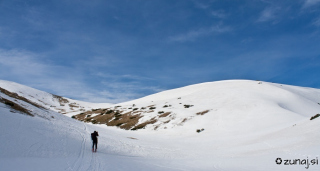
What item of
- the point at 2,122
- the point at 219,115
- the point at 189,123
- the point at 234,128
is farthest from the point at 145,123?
the point at 2,122

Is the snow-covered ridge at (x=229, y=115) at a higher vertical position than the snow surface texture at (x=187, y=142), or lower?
higher

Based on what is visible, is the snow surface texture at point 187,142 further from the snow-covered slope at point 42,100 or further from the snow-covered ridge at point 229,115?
the snow-covered slope at point 42,100

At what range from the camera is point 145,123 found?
42.8m

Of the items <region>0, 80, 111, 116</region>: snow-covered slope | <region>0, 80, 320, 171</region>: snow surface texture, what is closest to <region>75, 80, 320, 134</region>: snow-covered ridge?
<region>0, 80, 320, 171</region>: snow surface texture

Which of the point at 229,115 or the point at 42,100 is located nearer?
the point at 229,115

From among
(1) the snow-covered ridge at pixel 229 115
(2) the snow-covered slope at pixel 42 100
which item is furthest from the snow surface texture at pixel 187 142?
(2) the snow-covered slope at pixel 42 100

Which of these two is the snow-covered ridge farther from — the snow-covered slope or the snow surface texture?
the snow-covered slope

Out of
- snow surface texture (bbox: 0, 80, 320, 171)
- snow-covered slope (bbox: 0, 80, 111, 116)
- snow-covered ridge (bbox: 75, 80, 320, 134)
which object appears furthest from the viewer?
snow-covered slope (bbox: 0, 80, 111, 116)

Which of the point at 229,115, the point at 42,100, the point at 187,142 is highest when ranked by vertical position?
the point at 42,100

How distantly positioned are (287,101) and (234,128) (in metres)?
23.3

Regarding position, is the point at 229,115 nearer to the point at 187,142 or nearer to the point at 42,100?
the point at 187,142

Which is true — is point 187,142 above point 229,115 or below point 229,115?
below

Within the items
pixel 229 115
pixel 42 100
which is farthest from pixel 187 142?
pixel 42 100

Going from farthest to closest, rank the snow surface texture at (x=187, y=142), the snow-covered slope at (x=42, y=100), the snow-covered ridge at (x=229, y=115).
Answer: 1. the snow-covered slope at (x=42, y=100)
2. the snow-covered ridge at (x=229, y=115)
3. the snow surface texture at (x=187, y=142)
